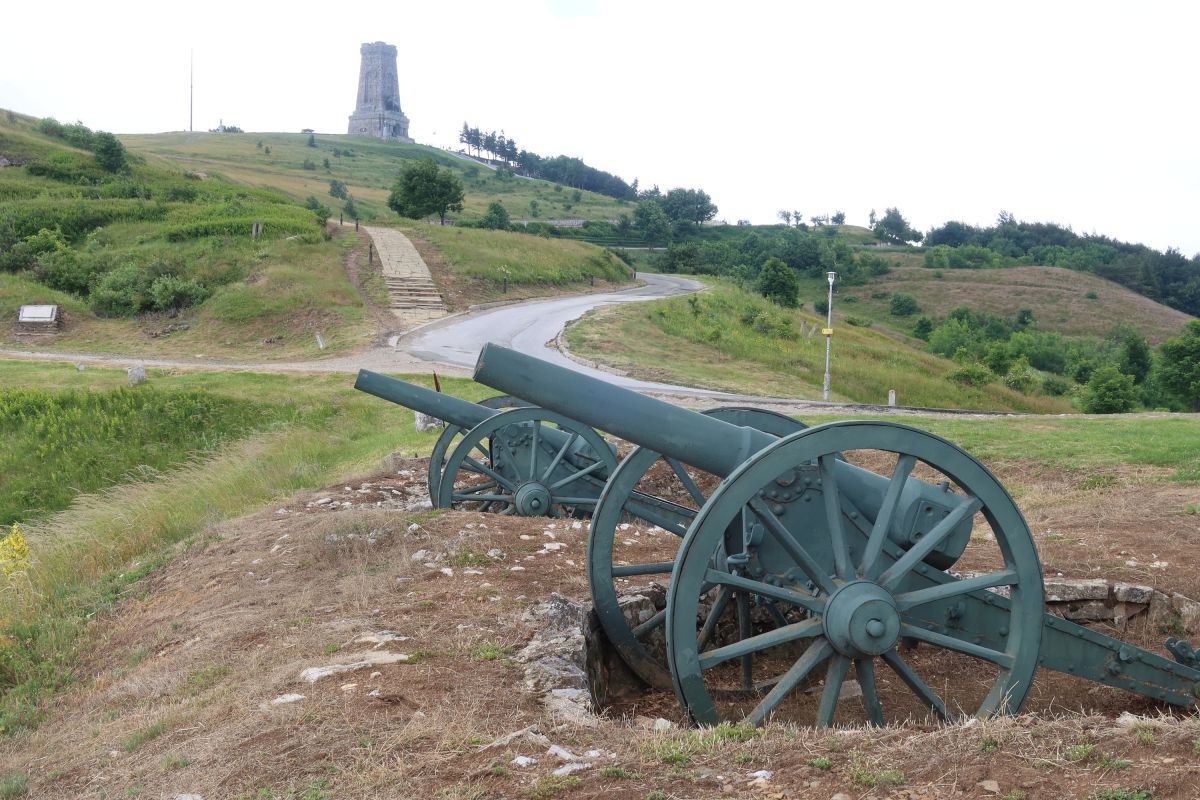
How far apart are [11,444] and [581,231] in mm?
71221

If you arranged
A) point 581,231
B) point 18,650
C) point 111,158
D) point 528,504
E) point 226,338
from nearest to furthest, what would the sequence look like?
point 18,650, point 528,504, point 226,338, point 111,158, point 581,231

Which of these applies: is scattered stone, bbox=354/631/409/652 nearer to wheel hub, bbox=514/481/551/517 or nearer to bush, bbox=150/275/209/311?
wheel hub, bbox=514/481/551/517

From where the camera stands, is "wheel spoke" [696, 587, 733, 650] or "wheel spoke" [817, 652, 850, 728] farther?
"wheel spoke" [696, 587, 733, 650]

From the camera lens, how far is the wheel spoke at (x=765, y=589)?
4.80m

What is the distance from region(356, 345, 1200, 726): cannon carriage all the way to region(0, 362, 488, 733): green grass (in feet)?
9.77

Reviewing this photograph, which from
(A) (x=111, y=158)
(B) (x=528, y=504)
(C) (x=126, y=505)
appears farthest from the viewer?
(A) (x=111, y=158)

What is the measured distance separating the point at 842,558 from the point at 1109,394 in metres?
37.1

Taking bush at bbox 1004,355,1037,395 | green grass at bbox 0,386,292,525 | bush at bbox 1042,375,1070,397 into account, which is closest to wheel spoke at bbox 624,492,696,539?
green grass at bbox 0,386,292,525

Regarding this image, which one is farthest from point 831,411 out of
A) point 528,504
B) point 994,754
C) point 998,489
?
point 994,754

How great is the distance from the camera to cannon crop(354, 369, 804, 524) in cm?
1011

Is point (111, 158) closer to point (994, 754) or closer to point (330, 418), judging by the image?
point (330, 418)

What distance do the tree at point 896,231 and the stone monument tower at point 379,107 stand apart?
71.7 metres

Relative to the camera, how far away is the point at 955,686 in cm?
683

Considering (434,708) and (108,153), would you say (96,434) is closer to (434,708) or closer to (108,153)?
(434,708)
